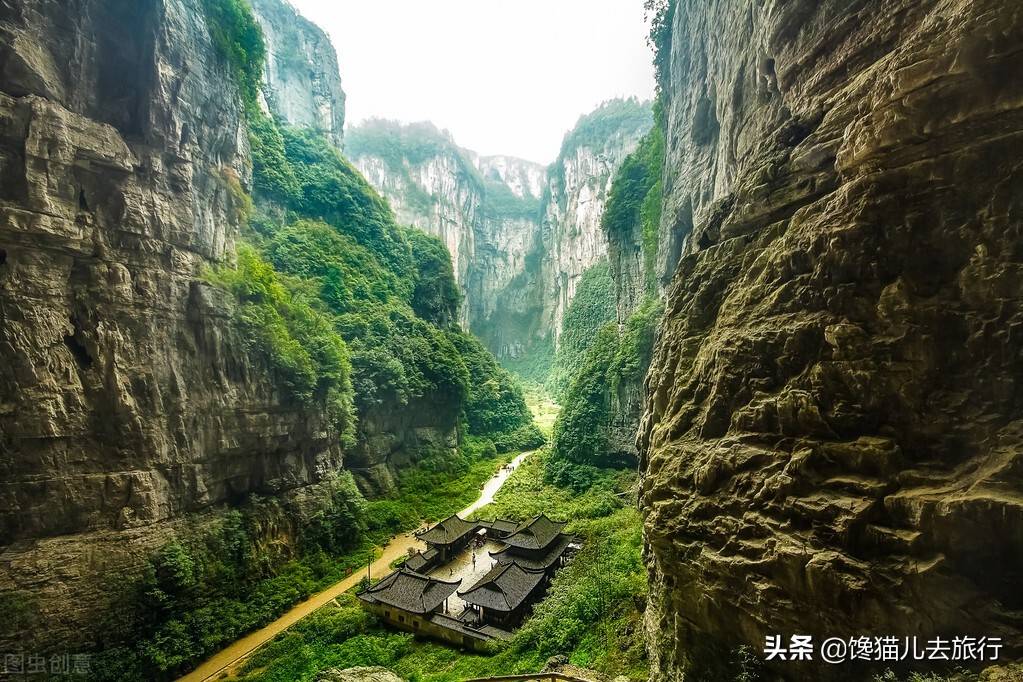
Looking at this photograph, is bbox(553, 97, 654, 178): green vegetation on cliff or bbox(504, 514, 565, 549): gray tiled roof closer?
bbox(504, 514, 565, 549): gray tiled roof

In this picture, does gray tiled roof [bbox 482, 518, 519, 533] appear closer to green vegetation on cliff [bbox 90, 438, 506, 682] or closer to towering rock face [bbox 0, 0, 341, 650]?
green vegetation on cliff [bbox 90, 438, 506, 682]

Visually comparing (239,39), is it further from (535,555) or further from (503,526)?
(535,555)

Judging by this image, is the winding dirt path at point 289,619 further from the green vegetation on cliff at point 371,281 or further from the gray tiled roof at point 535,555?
the green vegetation on cliff at point 371,281

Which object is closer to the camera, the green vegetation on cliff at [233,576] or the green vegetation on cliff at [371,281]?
the green vegetation on cliff at [233,576]

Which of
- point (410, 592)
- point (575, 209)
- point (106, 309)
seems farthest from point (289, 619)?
point (575, 209)

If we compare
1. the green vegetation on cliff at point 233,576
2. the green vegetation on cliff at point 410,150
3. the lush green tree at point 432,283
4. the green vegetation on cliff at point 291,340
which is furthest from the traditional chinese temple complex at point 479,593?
the green vegetation on cliff at point 410,150

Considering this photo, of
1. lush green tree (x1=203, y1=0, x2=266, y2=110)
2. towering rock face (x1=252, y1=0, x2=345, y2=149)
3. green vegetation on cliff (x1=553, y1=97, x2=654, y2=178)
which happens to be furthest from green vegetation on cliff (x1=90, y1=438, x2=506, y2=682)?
green vegetation on cliff (x1=553, y1=97, x2=654, y2=178)
